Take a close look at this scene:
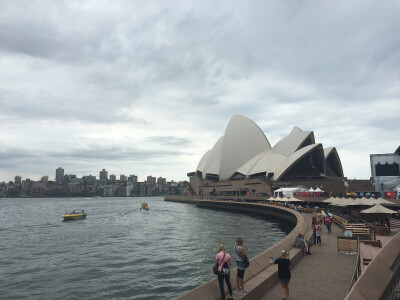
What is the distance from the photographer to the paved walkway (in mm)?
6930

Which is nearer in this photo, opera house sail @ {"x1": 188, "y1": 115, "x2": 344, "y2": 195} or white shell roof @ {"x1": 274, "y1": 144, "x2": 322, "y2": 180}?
white shell roof @ {"x1": 274, "y1": 144, "x2": 322, "y2": 180}

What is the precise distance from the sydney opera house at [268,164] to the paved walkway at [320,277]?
50333 millimetres

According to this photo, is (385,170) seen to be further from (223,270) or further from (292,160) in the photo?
(223,270)

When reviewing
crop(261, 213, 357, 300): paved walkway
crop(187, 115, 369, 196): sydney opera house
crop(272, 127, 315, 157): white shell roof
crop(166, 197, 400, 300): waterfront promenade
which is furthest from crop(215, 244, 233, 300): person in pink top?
crop(272, 127, 315, 157): white shell roof

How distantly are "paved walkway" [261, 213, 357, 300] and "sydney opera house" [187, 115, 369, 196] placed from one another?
165 ft

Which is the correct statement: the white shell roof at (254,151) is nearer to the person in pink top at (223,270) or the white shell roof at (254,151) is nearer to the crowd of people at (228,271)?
the crowd of people at (228,271)

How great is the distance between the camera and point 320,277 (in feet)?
26.7

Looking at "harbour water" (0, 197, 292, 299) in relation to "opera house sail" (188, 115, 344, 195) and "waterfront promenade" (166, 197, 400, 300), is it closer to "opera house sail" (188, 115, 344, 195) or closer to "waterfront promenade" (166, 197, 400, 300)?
"waterfront promenade" (166, 197, 400, 300)

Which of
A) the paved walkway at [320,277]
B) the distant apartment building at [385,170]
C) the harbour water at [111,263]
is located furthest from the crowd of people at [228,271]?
the distant apartment building at [385,170]

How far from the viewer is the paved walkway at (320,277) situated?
6.93m

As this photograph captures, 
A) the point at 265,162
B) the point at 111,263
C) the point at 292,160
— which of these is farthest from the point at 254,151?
the point at 111,263

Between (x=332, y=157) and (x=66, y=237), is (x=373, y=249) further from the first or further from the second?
(x=332, y=157)

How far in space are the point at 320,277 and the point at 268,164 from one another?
204ft

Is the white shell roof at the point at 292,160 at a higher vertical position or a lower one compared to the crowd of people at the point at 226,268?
higher
